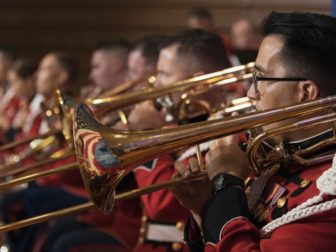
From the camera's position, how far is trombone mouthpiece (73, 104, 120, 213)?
1890mm

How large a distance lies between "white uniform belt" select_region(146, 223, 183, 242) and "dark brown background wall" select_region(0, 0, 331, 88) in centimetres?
524

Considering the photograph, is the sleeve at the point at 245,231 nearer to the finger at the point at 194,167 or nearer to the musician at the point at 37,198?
the finger at the point at 194,167

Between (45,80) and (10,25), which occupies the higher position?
(45,80)

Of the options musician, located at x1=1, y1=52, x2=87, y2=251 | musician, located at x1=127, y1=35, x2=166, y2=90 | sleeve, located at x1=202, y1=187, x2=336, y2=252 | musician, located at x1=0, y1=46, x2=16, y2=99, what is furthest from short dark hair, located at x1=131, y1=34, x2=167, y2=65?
musician, located at x1=0, y1=46, x2=16, y2=99

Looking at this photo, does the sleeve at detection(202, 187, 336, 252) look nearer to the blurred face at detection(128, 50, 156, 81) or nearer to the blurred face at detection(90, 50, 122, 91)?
the blurred face at detection(128, 50, 156, 81)

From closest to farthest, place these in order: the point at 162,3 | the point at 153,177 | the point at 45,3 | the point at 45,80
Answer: the point at 153,177 → the point at 45,80 → the point at 162,3 → the point at 45,3

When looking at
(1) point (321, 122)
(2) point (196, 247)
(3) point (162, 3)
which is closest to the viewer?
(1) point (321, 122)

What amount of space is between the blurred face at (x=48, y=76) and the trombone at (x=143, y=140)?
11.2 ft

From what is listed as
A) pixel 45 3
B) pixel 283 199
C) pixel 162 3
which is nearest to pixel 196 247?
pixel 283 199

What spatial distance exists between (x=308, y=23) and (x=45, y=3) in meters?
7.72

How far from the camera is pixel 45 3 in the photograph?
9367 millimetres

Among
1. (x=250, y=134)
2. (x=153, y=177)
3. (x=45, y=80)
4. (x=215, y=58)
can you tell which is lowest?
(x=45, y=80)

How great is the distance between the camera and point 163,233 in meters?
2.97

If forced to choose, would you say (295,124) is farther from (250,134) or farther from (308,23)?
(308,23)
